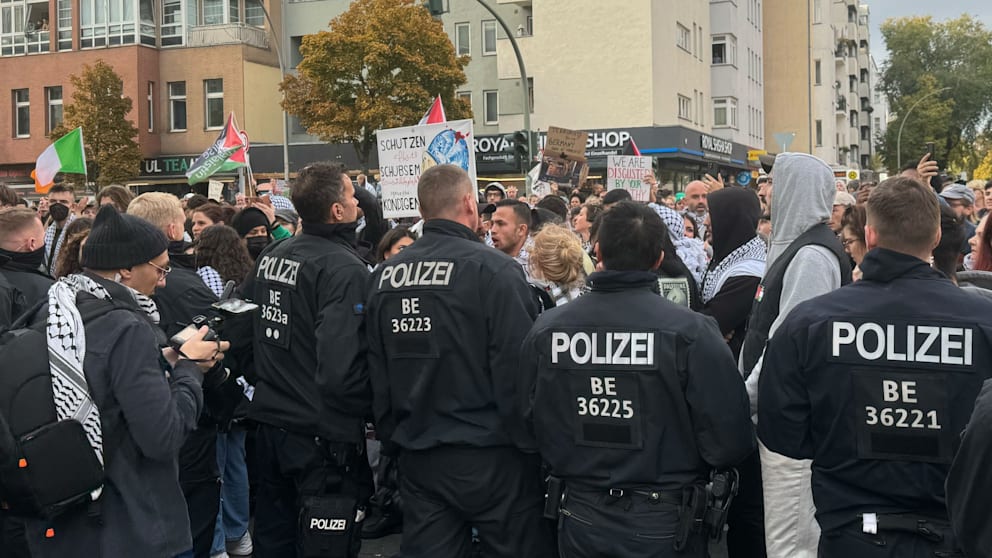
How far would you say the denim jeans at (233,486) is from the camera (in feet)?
23.2

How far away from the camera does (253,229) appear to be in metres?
7.88

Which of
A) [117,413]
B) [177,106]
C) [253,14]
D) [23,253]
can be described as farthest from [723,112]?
[117,413]

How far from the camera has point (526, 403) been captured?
4258mm

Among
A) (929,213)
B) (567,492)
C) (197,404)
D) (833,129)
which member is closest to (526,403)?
(567,492)

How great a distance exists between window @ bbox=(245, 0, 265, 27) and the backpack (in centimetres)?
4418

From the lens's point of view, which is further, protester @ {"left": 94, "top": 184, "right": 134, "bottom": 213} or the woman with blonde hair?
protester @ {"left": 94, "top": 184, "right": 134, "bottom": 213}

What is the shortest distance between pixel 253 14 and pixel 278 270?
43.2 m

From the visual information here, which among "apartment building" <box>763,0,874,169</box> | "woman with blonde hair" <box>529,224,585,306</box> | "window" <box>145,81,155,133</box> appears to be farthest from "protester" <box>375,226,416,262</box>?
"apartment building" <box>763,0,874,169</box>

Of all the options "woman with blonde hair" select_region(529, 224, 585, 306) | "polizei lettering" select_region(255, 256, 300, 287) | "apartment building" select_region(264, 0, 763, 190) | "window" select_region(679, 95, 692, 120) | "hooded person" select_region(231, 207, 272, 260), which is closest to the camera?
"polizei lettering" select_region(255, 256, 300, 287)

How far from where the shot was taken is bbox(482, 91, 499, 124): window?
43.2 meters

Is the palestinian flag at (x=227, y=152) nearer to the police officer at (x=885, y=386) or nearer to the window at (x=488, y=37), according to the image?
the police officer at (x=885, y=386)

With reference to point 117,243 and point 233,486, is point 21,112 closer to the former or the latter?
point 233,486

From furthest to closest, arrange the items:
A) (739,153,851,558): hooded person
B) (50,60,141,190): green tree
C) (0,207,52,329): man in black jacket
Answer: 1. (50,60,141,190): green tree
2. (0,207,52,329): man in black jacket
3. (739,153,851,558): hooded person

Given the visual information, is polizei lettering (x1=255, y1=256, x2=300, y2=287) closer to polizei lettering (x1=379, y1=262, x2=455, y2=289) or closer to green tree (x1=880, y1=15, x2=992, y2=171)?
polizei lettering (x1=379, y1=262, x2=455, y2=289)
